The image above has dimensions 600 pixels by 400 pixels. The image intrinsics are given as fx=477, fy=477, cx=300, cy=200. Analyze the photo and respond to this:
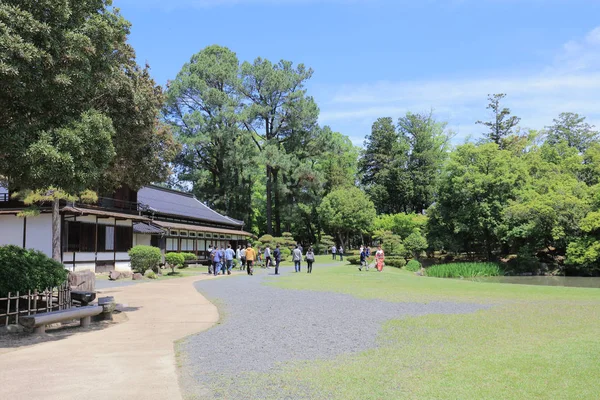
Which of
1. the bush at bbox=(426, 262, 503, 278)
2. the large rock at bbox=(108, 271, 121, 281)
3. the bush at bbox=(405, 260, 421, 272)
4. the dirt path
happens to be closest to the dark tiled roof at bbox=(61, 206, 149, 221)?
the large rock at bbox=(108, 271, 121, 281)

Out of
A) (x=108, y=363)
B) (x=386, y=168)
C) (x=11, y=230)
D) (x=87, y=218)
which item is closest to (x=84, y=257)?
(x=87, y=218)

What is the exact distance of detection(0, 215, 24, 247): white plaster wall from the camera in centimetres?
2497

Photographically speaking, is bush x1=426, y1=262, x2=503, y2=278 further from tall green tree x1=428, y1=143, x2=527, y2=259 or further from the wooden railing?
the wooden railing

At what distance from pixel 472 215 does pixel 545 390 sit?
3585 centimetres

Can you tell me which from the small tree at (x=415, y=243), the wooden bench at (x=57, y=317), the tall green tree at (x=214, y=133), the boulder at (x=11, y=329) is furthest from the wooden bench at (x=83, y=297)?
the tall green tree at (x=214, y=133)

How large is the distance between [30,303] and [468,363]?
8303mm

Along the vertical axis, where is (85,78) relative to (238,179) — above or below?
below

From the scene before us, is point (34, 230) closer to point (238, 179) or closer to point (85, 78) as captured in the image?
point (85, 78)

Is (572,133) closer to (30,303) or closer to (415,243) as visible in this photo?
(415,243)

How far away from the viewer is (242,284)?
1880 centimetres

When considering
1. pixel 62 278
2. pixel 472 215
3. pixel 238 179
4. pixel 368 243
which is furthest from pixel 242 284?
pixel 368 243

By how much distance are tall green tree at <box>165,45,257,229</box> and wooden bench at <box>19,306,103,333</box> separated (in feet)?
128

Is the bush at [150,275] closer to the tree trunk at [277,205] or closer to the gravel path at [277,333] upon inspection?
the gravel path at [277,333]

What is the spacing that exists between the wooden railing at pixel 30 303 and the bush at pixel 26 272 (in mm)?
145
